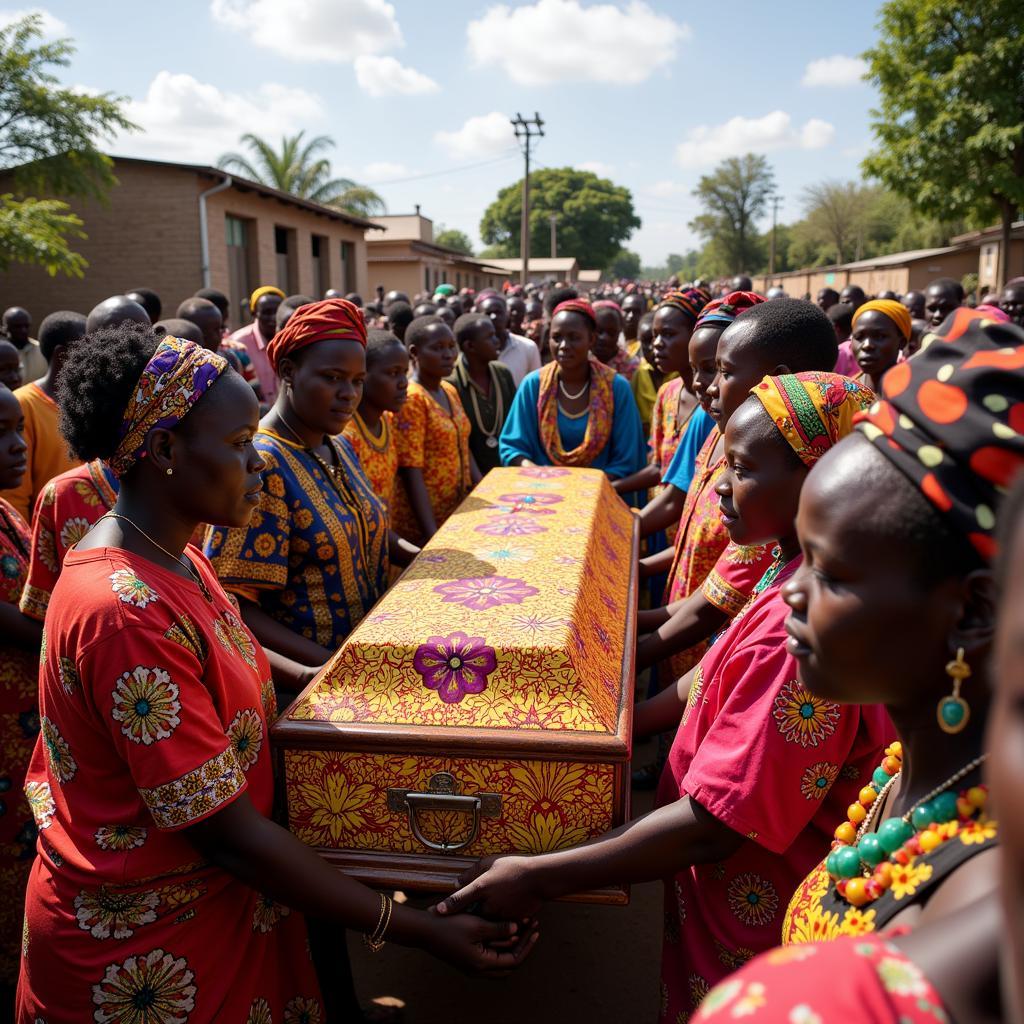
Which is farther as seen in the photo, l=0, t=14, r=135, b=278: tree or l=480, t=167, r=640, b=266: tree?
l=480, t=167, r=640, b=266: tree

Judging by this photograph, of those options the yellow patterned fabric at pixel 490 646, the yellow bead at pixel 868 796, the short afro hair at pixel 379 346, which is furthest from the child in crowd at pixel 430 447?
the yellow bead at pixel 868 796

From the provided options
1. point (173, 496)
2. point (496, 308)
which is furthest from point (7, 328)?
point (173, 496)

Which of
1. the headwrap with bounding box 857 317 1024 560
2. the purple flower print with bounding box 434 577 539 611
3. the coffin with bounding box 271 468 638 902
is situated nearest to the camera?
the headwrap with bounding box 857 317 1024 560

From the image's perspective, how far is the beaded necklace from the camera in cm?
108

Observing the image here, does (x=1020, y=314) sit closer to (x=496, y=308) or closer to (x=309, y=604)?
(x=496, y=308)

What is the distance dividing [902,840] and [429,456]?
3637 millimetres

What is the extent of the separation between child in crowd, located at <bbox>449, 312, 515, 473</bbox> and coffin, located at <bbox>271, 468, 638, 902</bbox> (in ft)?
11.5

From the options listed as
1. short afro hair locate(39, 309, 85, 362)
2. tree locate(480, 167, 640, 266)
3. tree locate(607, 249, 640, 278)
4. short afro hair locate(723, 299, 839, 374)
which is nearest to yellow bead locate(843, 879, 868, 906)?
short afro hair locate(723, 299, 839, 374)

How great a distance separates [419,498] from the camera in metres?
4.39

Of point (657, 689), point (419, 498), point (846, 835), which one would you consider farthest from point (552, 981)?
point (419, 498)

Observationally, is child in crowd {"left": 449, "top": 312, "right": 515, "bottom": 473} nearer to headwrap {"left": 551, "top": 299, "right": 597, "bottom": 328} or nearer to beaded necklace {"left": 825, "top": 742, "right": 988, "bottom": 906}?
headwrap {"left": 551, "top": 299, "right": 597, "bottom": 328}

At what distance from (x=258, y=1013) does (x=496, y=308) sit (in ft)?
21.9

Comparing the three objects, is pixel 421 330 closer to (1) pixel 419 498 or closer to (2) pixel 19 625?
(1) pixel 419 498

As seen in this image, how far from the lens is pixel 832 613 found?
1119mm
